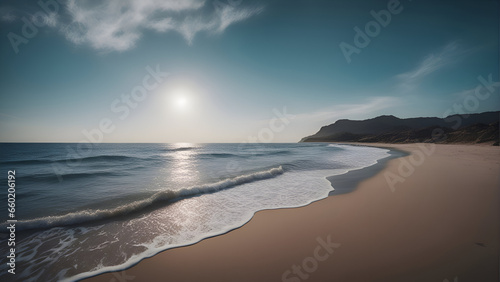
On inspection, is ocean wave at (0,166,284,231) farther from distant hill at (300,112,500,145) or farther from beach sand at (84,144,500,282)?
distant hill at (300,112,500,145)

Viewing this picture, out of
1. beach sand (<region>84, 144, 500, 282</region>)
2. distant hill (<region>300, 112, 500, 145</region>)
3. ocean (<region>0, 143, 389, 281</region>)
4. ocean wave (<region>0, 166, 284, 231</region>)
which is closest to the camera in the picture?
beach sand (<region>84, 144, 500, 282</region>)

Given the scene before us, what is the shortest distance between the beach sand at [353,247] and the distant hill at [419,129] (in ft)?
138

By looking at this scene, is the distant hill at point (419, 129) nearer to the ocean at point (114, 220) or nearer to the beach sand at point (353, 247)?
the beach sand at point (353, 247)

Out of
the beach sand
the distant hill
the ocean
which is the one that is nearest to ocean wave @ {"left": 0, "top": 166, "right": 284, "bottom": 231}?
the ocean

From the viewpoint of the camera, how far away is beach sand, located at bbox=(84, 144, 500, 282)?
2.88 m

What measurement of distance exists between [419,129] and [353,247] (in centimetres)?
8729

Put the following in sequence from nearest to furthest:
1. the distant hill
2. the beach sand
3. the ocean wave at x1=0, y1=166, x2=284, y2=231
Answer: the beach sand
the ocean wave at x1=0, y1=166, x2=284, y2=231
the distant hill

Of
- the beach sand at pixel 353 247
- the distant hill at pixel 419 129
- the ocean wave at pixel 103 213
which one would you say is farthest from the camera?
the distant hill at pixel 419 129

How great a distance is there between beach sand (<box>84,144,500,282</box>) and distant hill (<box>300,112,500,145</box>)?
42077 mm

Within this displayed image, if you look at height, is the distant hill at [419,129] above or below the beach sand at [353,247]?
above

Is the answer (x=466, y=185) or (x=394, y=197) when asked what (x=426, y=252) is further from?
(x=466, y=185)

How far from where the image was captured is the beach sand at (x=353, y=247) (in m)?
2.88

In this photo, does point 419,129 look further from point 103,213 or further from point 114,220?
point 103,213

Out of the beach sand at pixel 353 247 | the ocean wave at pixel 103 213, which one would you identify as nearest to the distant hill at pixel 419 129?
the beach sand at pixel 353 247
